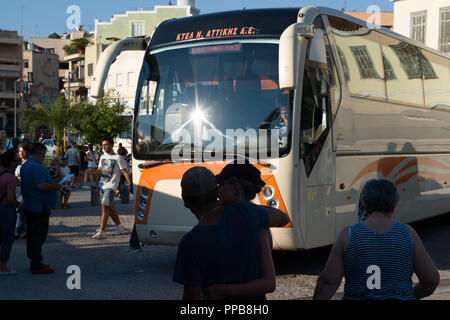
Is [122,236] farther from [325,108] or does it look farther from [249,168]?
[249,168]

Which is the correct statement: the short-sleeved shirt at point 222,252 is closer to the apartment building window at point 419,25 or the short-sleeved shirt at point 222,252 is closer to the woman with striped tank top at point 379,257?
the woman with striped tank top at point 379,257

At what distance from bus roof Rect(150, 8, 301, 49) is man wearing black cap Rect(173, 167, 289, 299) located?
5.28 metres

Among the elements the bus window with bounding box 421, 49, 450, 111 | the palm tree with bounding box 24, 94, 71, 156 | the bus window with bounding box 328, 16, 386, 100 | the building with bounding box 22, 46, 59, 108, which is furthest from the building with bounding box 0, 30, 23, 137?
the bus window with bounding box 328, 16, 386, 100

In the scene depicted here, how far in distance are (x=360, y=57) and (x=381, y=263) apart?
6515 mm

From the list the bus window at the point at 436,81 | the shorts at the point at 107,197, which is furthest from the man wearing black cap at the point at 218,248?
the bus window at the point at 436,81

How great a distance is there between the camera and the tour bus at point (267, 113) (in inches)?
308

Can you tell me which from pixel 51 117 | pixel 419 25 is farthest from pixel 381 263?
pixel 51 117

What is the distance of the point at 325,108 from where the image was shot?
8336 millimetres

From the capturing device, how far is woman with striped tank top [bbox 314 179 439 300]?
340 cm

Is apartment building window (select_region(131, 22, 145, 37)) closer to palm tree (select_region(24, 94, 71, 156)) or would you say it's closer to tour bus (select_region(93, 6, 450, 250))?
palm tree (select_region(24, 94, 71, 156))

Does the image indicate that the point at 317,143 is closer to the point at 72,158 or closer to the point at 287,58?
the point at 287,58

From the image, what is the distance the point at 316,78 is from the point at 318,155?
0.99m
